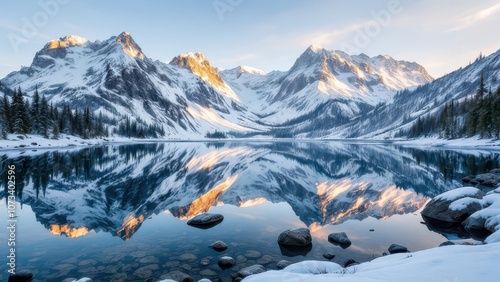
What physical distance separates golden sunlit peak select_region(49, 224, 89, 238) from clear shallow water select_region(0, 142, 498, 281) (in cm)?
6

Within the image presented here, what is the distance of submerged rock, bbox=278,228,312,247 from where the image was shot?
18.0 m

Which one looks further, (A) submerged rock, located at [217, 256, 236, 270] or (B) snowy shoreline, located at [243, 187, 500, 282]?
(A) submerged rock, located at [217, 256, 236, 270]

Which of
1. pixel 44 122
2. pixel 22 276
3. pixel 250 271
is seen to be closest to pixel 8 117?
pixel 44 122

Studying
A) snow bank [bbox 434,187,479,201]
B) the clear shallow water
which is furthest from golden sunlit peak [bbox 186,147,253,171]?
snow bank [bbox 434,187,479,201]

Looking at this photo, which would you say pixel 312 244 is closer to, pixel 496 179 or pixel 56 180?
pixel 496 179

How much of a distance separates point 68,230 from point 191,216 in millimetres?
9089

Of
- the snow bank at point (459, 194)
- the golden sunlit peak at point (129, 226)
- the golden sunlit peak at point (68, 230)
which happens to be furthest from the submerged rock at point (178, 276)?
the snow bank at point (459, 194)

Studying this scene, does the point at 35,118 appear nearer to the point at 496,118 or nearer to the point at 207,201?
the point at 207,201

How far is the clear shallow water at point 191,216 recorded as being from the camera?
51.2ft

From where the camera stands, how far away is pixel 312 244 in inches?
719

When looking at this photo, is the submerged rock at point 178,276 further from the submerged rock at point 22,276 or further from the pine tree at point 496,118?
the pine tree at point 496,118

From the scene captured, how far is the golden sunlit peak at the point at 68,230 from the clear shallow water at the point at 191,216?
6 cm

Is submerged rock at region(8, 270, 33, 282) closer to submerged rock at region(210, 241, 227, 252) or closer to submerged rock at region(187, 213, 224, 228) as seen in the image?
submerged rock at region(210, 241, 227, 252)

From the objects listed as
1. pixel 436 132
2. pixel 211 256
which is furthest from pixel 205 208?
pixel 436 132
